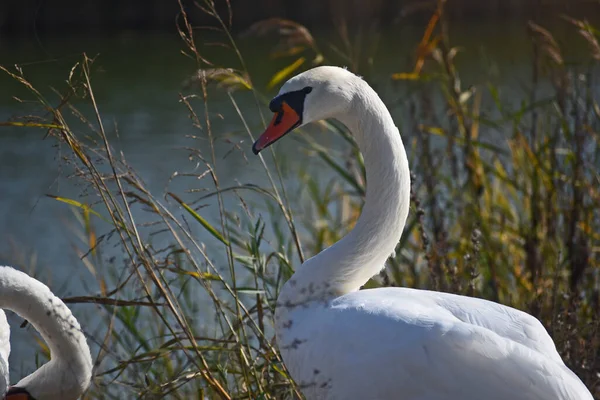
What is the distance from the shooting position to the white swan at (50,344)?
305cm

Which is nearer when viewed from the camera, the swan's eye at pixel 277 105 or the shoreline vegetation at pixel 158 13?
the swan's eye at pixel 277 105

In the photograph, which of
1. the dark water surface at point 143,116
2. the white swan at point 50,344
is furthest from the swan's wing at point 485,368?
the dark water surface at point 143,116

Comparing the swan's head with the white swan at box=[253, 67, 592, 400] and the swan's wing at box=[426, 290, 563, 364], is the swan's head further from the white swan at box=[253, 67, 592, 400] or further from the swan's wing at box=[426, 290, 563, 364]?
the swan's wing at box=[426, 290, 563, 364]

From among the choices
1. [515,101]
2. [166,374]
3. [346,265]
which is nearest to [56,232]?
[166,374]

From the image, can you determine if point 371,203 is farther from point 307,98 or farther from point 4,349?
point 4,349

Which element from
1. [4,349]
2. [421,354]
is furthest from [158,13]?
[421,354]

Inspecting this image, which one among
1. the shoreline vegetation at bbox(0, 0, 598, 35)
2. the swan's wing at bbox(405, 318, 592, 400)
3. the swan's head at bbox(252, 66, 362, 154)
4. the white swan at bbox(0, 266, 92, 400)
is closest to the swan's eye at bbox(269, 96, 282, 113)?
the swan's head at bbox(252, 66, 362, 154)

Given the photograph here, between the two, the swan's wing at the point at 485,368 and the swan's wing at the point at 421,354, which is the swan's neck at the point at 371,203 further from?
the swan's wing at the point at 485,368

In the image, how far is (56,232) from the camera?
21.4 ft

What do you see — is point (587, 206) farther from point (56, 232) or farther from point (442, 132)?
point (56, 232)

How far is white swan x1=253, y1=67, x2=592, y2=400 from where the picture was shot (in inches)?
81.1

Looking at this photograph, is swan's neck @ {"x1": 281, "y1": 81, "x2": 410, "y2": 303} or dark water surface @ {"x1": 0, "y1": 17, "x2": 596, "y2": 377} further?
dark water surface @ {"x1": 0, "y1": 17, "x2": 596, "y2": 377}

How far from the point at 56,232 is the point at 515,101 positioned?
3875 millimetres

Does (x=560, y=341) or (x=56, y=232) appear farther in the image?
(x=56, y=232)
